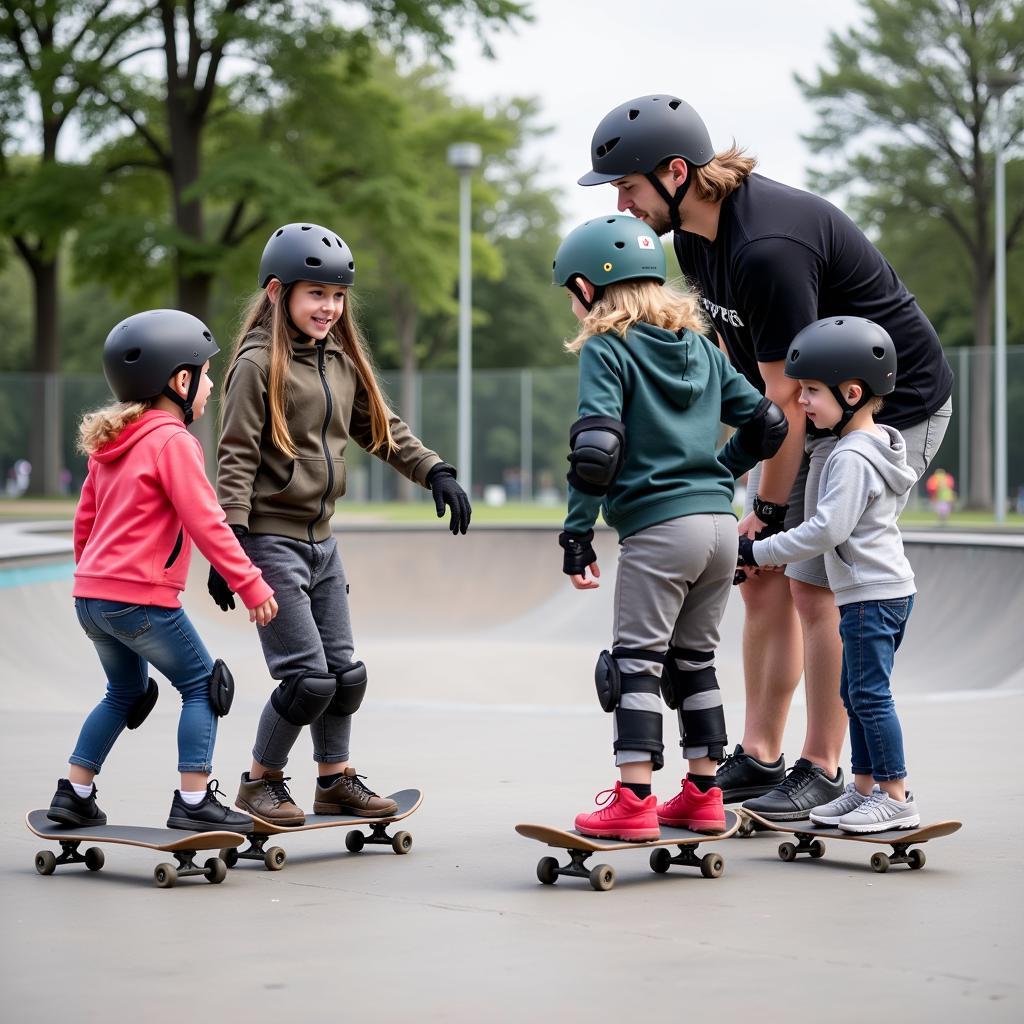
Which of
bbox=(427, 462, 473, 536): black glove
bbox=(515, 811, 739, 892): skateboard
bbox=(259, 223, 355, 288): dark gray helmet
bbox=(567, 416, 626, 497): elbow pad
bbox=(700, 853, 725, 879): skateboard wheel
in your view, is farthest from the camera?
bbox=(427, 462, 473, 536): black glove

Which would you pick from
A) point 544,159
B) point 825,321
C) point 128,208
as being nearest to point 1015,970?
point 825,321

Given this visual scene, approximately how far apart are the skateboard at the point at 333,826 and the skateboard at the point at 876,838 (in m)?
1.02

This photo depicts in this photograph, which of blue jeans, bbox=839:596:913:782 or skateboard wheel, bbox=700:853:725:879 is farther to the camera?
blue jeans, bbox=839:596:913:782

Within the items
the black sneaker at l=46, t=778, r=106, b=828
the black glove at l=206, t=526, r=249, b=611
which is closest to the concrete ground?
the black sneaker at l=46, t=778, r=106, b=828

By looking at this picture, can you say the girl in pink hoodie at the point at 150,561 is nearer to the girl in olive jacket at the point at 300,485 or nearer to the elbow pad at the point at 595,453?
the girl in olive jacket at the point at 300,485

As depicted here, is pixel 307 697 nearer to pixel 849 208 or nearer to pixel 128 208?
pixel 128 208

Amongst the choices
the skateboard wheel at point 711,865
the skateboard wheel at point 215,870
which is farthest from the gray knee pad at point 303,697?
the skateboard wheel at point 711,865

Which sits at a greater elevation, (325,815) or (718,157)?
(718,157)

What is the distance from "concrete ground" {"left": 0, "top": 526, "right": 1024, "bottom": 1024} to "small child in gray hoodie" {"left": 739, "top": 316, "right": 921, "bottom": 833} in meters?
0.26

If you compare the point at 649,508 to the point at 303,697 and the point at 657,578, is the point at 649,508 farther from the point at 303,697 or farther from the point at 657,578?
the point at 303,697

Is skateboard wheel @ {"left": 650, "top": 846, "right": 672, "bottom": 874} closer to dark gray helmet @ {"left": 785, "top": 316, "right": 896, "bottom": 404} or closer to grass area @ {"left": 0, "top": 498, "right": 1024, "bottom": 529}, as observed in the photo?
dark gray helmet @ {"left": 785, "top": 316, "right": 896, "bottom": 404}

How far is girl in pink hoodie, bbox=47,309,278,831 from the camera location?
13.3 feet

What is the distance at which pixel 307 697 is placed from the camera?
166 inches

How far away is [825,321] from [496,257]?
27615mm
